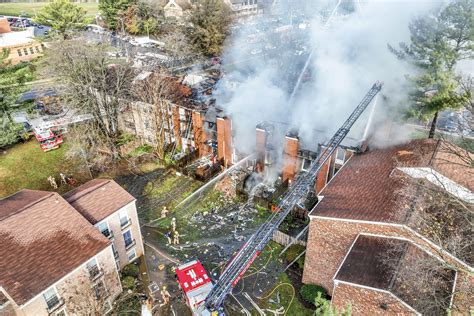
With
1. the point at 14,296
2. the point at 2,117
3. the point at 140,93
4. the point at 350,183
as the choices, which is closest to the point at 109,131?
the point at 140,93

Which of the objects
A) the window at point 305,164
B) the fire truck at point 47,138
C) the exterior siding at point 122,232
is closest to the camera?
the exterior siding at point 122,232

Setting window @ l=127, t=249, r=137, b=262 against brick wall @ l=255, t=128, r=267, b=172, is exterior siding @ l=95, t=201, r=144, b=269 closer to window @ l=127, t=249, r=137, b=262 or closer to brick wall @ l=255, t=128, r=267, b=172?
window @ l=127, t=249, r=137, b=262

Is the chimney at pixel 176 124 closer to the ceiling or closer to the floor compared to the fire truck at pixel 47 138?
closer to the ceiling

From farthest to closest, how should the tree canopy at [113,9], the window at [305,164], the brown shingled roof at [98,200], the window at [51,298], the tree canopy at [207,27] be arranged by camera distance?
1. the tree canopy at [113,9]
2. the tree canopy at [207,27]
3. the window at [305,164]
4. the brown shingled roof at [98,200]
5. the window at [51,298]

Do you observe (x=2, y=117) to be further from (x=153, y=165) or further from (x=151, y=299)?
(x=151, y=299)

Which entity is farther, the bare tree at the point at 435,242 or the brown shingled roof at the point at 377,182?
the brown shingled roof at the point at 377,182

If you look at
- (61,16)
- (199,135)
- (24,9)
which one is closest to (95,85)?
(199,135)

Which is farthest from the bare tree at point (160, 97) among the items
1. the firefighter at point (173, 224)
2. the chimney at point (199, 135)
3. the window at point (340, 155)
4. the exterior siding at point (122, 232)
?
the window at point (340, 155)

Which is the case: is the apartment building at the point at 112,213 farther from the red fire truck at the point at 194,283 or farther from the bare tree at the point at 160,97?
the bare tree at the point at 160,97
